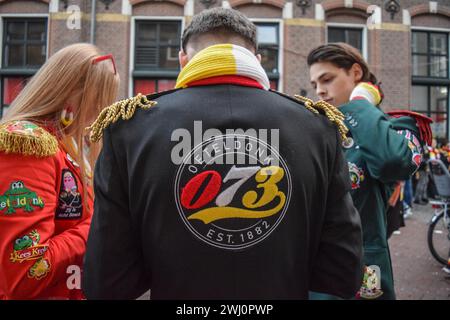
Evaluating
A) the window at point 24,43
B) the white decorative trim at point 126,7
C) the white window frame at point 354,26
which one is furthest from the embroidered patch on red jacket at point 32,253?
the window at point 24,43

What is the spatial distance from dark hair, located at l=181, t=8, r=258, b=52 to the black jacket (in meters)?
0.22

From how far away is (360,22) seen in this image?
9195mm

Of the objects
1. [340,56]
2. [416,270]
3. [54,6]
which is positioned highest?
[54,6]

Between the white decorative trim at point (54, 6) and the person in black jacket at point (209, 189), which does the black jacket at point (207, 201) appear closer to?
the person in black jacket at point (209, 189)

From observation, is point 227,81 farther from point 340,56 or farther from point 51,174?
point 340,56

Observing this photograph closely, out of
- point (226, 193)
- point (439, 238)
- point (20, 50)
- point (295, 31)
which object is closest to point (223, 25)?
point (226, 193)

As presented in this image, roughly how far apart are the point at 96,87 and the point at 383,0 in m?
10.2

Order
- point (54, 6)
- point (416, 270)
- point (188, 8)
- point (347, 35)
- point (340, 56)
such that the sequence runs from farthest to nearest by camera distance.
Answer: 1. point (347, 35)
2. point (188, 8)
3. point (54, 6)
4. point (416, 270)
5. point (340, 56)

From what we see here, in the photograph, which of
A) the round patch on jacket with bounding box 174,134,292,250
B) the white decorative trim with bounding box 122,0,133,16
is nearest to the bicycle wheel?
the round patch on jacket with bounding box 174,134,292,250

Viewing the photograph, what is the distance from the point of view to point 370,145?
1.44 metres

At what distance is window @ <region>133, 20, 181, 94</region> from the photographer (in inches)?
354

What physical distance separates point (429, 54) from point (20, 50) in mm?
11671

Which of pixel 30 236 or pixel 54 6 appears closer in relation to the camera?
pixel 30 236
